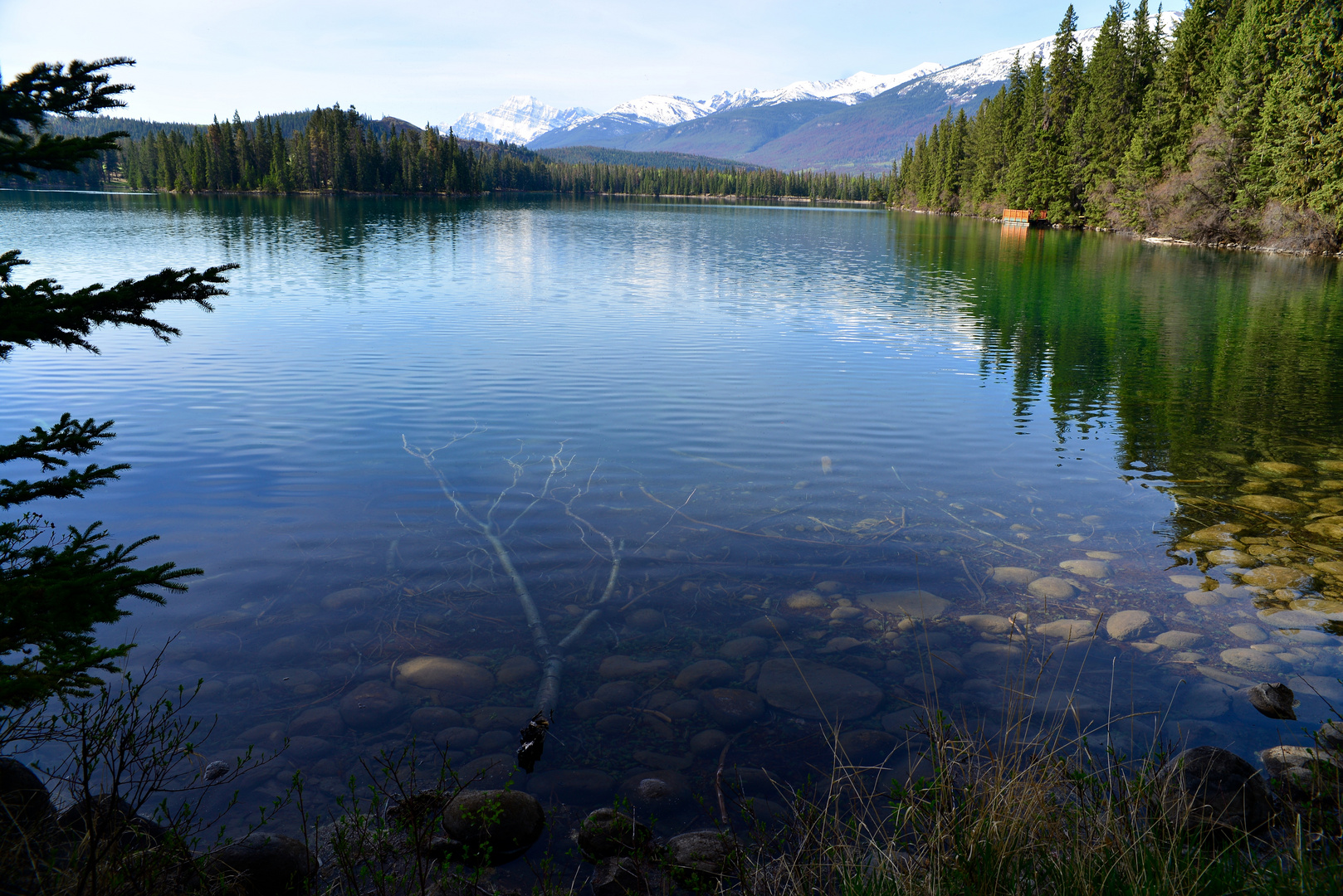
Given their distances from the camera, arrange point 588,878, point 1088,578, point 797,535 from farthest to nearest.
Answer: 1. point 797,535
2. point 1088,578
3. point 588,878

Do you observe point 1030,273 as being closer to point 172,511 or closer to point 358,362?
point 358,362

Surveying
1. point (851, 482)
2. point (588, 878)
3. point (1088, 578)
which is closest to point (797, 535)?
point (851, 482)

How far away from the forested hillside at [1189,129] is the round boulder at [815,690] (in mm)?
56475

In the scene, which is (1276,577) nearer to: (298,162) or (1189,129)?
(1189,129)

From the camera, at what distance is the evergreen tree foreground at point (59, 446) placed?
315 centimetres

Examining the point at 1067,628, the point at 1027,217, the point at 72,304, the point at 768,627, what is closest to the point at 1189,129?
the point at 1027,217

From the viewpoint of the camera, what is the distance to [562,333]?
851 inches

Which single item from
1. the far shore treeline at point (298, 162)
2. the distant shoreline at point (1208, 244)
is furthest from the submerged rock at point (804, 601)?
the far shore treeline at point (298, 162)

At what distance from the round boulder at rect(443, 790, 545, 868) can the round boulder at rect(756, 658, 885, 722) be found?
220 cm

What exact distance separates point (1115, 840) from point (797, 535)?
5.49 metres

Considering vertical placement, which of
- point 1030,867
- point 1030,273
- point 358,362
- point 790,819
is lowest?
point 790,819

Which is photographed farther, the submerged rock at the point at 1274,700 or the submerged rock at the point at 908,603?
the submerged rock at the point at 908,603

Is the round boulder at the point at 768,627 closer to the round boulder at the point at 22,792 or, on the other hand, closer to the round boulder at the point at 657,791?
the round boulder at the point at 657,791

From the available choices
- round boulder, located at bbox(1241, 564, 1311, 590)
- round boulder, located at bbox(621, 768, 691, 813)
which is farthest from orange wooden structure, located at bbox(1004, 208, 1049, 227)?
round boulder, located at bbox(621, 768, 691, 813)
